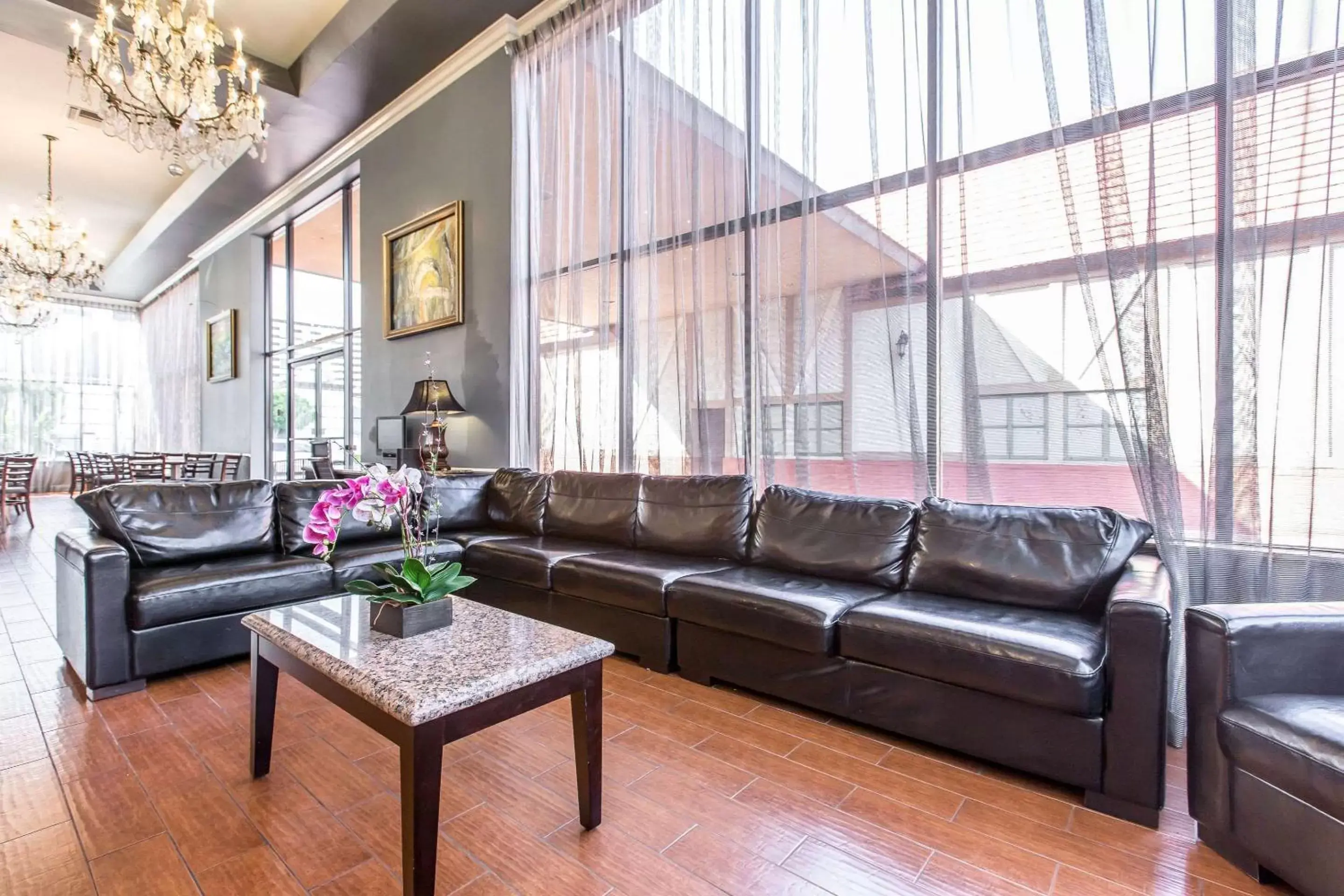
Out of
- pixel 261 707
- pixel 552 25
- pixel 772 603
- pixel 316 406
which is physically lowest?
pixel 261 707

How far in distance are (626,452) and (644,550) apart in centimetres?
88

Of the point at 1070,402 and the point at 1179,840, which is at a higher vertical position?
the point at 1070,402

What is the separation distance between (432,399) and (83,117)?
16.6 ft

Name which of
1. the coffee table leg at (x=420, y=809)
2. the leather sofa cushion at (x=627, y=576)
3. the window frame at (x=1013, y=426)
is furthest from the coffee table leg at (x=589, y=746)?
the window frame at (x=1013, y=426)

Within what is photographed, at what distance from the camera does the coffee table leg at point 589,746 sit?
1704mm

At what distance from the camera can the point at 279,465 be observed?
8.80 metres

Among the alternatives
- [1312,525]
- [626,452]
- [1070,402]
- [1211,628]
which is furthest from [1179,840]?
[626,452]

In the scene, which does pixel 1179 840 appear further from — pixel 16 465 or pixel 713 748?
pixel 16 465

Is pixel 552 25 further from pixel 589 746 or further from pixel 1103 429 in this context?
pixel 589 746

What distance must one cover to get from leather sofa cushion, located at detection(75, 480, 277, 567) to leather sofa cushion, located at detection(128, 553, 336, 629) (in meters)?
0.08

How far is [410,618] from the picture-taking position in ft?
5.93

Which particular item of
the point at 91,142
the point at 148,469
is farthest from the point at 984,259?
the point at 148,469

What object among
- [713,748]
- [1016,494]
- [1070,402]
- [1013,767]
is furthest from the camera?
[1016,494]

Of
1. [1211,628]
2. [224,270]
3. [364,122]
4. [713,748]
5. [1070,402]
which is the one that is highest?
[364,122]
